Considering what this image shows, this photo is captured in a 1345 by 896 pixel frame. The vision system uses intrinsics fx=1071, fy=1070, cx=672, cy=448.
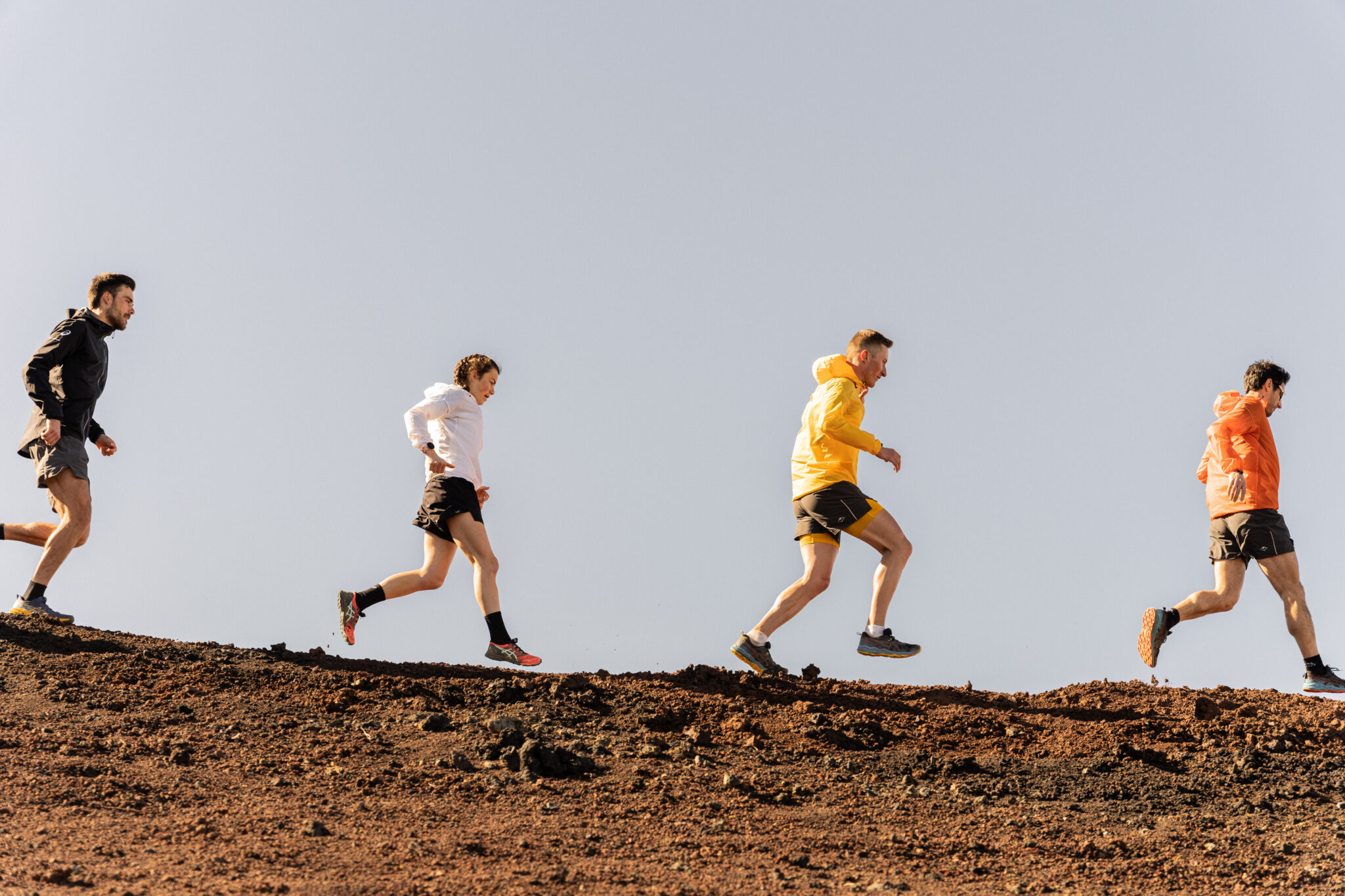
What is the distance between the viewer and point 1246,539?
25.4 feet

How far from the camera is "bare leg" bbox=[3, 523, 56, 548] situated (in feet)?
26.0

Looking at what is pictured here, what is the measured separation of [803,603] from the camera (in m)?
7.28

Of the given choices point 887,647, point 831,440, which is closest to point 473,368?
point 831,440

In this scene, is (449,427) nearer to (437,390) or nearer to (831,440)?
(437,390)

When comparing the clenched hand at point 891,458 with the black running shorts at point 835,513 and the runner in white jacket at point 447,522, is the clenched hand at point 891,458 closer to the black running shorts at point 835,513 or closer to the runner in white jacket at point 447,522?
the black running shorts at point 835,513

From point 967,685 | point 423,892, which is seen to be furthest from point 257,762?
point 967,685

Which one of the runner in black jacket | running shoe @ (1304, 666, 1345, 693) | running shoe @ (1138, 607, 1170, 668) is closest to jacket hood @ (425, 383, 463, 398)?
the runner in black jacket

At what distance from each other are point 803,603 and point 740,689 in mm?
738

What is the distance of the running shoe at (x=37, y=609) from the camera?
7.86 meters

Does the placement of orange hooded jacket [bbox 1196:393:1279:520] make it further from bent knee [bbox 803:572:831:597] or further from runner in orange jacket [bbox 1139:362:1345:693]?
bent knee [bbox 803:572:831:597]

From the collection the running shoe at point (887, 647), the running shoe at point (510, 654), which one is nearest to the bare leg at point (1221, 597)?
the running shoe at point (887, 647)

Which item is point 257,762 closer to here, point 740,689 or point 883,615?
point 740,689

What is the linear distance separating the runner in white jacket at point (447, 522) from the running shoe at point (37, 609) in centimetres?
230

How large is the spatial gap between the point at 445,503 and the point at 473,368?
40.1 inches
